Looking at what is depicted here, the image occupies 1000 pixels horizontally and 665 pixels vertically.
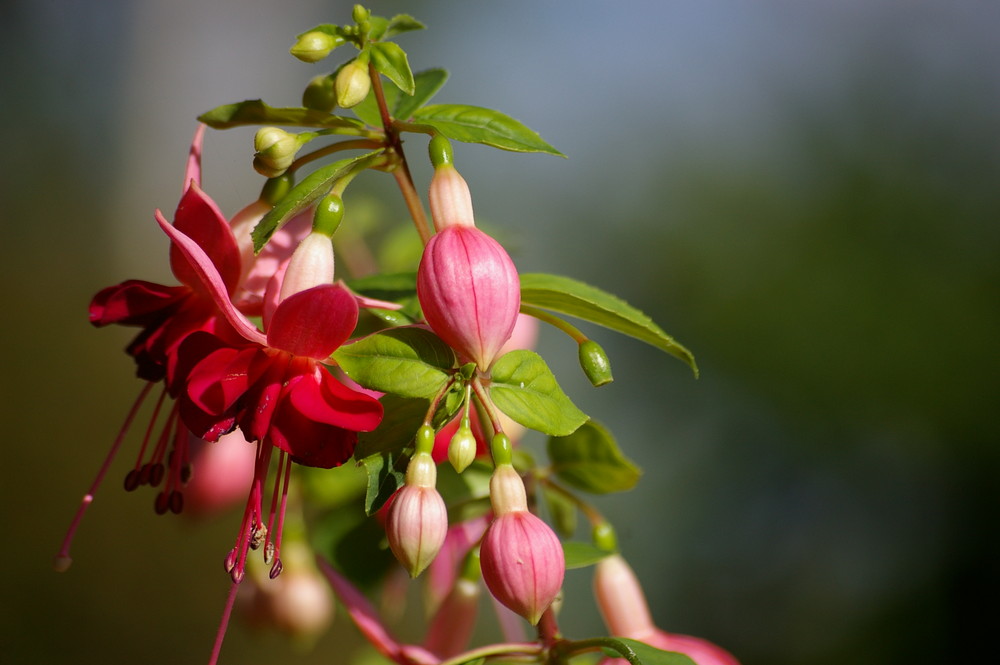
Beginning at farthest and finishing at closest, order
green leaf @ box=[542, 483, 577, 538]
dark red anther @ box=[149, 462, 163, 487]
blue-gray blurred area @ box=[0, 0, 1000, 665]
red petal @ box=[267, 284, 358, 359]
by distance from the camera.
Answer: blue-gray blurred area @ box=[0, 0, 1000, 665], green leaf @ box=[542, 483, 577, 538], dark red anther @ box=[149, 462, 163, 487], red petal @ box=[267, 284, 358, 359]

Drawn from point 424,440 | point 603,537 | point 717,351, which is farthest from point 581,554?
point 717,351

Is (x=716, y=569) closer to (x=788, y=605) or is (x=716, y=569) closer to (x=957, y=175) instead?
(x=788, y=605)

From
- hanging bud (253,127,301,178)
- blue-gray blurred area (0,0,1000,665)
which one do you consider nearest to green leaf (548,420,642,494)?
hanging bud (253,127,301,178)

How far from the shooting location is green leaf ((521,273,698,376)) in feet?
1.26

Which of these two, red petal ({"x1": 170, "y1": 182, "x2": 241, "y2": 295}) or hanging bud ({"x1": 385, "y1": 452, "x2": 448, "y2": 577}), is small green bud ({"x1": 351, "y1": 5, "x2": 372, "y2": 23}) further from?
hanging bud ({"x1": 385, "y1": 452, "x2": 448, "y2": 577})

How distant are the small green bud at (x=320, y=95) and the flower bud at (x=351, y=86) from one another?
5cm

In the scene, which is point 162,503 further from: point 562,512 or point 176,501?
point 562,512

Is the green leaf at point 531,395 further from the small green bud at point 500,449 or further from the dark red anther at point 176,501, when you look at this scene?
the dark red anther at point 176,501

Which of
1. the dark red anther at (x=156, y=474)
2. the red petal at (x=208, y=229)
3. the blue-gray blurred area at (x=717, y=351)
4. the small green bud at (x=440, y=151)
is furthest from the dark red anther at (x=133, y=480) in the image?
the blue-gray blurred area at (x=717, y=351)

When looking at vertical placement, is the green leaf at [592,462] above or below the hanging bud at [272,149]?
below

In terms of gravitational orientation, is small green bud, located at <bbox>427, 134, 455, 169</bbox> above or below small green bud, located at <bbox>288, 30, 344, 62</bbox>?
below

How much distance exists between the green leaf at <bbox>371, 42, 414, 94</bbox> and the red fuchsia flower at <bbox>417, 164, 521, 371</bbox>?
79mm

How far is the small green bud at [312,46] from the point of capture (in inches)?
14.6

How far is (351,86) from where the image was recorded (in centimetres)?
35
